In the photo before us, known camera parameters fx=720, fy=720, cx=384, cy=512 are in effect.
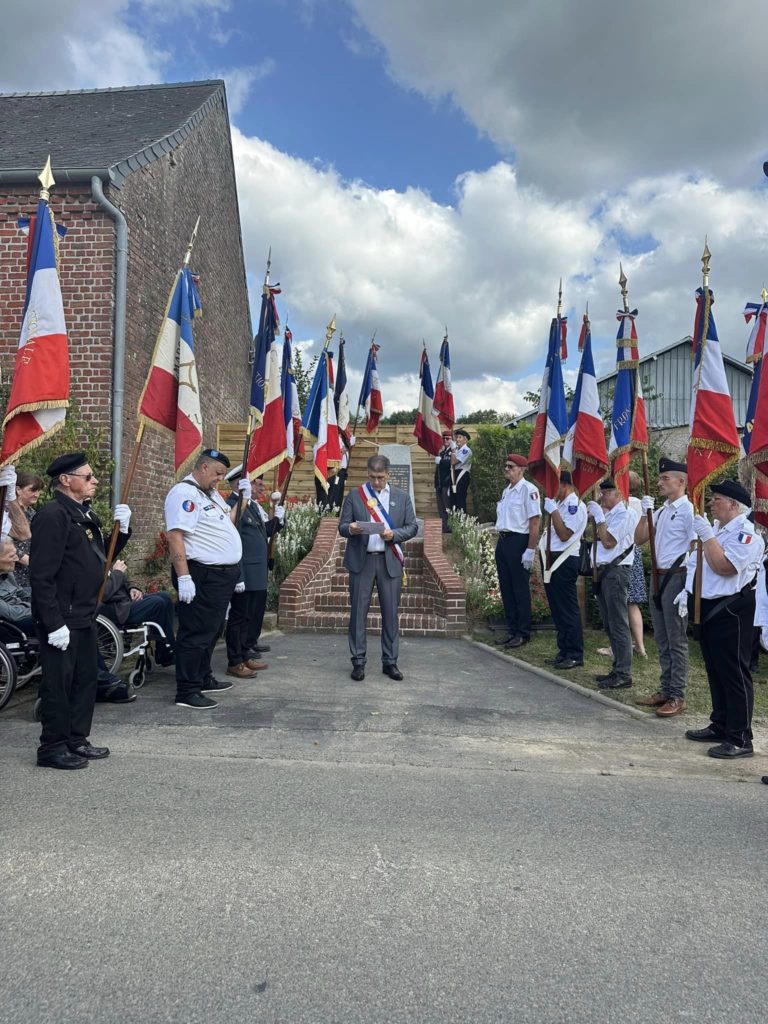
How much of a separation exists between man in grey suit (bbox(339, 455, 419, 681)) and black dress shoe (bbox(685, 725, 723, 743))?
8.77ft

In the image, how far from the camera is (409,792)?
401 cm

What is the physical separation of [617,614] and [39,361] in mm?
5461

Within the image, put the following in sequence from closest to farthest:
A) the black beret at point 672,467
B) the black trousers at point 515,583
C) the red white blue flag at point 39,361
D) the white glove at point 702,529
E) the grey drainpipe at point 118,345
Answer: the white glove at point 702,529, the red white blue flag at point 39,361, the black beret at point 672,467, the black trousers at point 515,583, the grey drainpipe at point 118,345

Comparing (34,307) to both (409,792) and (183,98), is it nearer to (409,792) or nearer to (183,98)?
(409,792)

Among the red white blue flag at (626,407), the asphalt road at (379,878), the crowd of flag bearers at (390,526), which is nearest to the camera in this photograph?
the asphalt road at (379,878)

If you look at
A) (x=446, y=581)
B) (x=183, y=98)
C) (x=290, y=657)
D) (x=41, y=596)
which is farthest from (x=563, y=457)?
(x=183, y=98)

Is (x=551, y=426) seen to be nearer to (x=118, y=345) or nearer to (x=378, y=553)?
(x=378, y=553)

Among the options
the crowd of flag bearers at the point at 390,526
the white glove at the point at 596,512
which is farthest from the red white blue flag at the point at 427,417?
the white glove at the point at 596,512

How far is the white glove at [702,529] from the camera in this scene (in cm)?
512

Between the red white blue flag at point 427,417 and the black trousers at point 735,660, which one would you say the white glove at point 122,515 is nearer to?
the black trousers at point 735,660

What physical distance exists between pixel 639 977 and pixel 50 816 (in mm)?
2745

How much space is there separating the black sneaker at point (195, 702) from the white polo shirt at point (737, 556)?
3.88 meters

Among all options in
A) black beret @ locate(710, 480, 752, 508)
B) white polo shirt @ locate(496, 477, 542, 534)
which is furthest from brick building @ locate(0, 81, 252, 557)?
black beret @ locate(710, 480, 752, 508)

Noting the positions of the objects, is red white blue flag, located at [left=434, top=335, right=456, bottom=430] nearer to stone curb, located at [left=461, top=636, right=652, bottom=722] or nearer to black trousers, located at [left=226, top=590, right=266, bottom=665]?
Answer: stone curb, located at [left=461, top=636, right=652, bottom=722]
